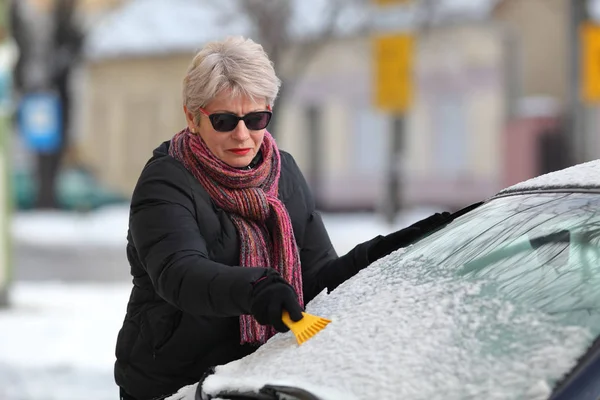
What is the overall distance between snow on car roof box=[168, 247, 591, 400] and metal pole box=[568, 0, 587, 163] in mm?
10088

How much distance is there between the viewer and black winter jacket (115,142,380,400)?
2.16m

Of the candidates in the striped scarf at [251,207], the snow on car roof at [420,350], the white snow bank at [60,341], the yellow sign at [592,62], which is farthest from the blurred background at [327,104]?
the snow on car roof at [420,350]

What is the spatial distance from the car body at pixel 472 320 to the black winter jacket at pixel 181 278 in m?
0.14

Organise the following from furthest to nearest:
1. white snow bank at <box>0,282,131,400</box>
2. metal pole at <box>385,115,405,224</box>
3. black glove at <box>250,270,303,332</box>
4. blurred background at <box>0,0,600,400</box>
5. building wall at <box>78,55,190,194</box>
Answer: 1. building wall at <box>78,55,190,194</box>
2. metal pole at <box>385,115,405,224</box>
3. blurred background at <box>0,0,600,400</box>
4. white snow bank at <box>0,282,131,400</box>
5. black glove at <box>250,270,303,332</box>

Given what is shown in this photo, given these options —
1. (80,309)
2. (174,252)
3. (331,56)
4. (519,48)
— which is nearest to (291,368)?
(174,252)

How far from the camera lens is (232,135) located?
2.36m

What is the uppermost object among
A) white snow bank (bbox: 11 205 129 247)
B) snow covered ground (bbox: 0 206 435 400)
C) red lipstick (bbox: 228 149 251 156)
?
red lipstick (bbox: 228 149 251 156)

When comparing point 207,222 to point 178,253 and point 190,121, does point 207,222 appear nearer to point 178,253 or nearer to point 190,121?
point 178,253

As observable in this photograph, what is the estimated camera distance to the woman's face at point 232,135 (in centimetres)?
235

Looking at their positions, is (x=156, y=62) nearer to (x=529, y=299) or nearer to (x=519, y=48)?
(x=519, y=48)

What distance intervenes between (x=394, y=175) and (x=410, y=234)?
43.0 ft

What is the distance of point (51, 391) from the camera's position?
19.4ft

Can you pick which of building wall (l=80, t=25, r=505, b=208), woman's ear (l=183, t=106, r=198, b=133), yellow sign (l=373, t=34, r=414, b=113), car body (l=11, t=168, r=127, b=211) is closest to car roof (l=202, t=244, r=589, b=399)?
woman's ear (l=183, t=106, r=198, b=133)

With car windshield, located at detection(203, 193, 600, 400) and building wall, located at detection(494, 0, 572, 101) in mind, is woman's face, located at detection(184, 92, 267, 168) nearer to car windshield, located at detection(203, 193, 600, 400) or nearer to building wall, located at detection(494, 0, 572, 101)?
car windshield, located at detection(203, 193, 600, 400)
